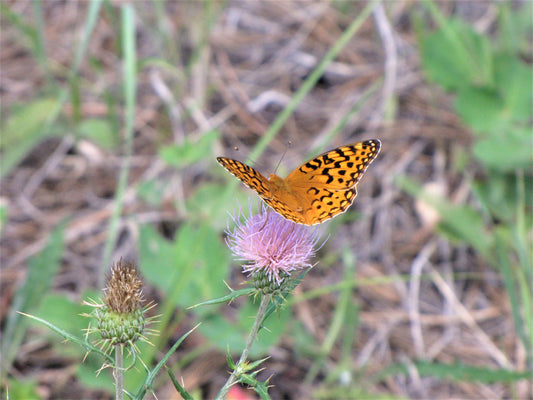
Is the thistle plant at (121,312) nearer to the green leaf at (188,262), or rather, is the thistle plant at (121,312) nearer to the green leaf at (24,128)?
the green leaf at (188,262)

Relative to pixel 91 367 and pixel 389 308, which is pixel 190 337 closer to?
pixel 91 367

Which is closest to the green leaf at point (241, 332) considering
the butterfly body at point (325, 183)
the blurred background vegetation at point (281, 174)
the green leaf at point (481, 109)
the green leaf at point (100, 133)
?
the blurred background vegetation at point (281, 174)

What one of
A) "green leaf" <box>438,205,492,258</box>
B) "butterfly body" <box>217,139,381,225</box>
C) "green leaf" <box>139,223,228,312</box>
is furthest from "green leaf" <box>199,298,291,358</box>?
"green leaf" <box>438,205,492,258</box>

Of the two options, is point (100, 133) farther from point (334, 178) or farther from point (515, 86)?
point (515, 86)

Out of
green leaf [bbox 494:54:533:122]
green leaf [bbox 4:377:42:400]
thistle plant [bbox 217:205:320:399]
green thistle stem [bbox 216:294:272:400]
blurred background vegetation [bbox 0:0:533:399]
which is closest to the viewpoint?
green thistle stem [bbox 216:294:272:400]

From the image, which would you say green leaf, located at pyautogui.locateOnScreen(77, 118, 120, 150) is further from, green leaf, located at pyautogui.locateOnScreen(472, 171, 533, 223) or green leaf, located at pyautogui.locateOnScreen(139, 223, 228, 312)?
green leaf, located at pyautogui.locateOnScreen(472, 171, 533, 223)

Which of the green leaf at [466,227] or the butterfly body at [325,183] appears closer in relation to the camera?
the butterfly body at [325,183]
